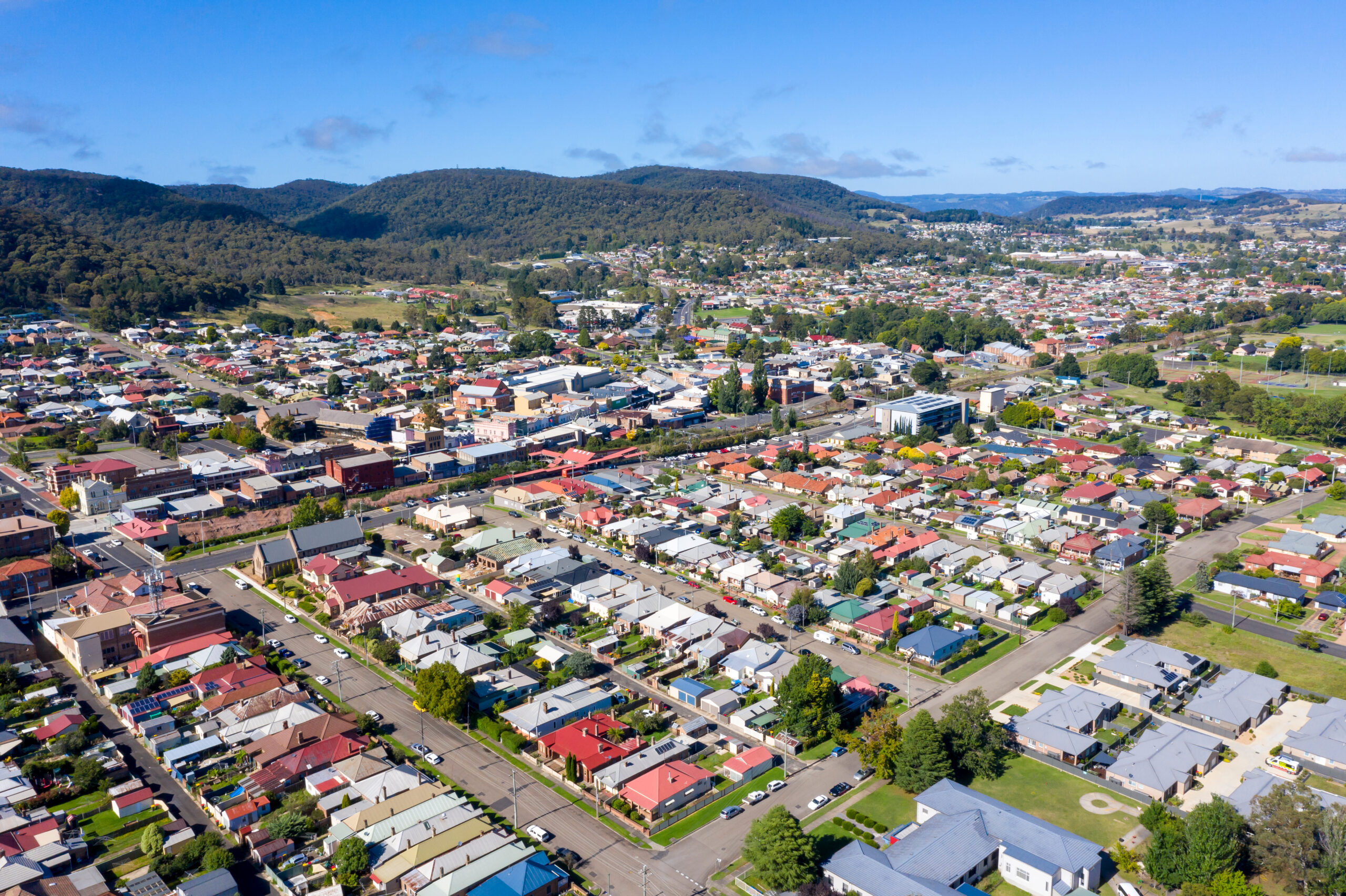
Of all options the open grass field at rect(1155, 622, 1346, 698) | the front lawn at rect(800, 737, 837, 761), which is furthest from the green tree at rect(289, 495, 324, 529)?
the open grass field at rect(1155, 622, 1346, 698)

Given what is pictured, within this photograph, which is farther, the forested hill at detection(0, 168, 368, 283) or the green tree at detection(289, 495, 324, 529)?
the forested hill at detection(0, 168, 368, 283)

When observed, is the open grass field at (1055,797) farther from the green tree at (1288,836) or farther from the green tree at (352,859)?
the green tree at (352,859)

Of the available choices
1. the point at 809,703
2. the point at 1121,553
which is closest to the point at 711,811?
the point at 809,703

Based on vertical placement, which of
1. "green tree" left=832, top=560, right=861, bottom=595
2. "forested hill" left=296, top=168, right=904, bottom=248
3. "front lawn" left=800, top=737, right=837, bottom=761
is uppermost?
"forested hill" left=296, top=168, right=904, bottom=248

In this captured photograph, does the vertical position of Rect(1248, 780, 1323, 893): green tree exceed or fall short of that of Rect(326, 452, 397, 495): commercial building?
it falls short

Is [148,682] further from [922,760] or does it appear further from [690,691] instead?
[922,760]

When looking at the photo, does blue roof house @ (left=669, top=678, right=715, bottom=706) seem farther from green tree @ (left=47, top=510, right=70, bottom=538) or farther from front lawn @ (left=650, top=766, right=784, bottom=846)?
green tree @ (left=47, top=510, right=70, bottom=538)

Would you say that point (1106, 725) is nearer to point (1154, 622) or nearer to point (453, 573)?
point (1154, 622)
